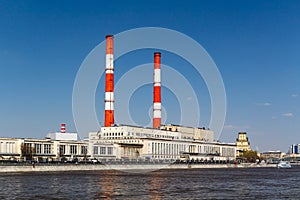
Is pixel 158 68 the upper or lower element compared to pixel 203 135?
upper

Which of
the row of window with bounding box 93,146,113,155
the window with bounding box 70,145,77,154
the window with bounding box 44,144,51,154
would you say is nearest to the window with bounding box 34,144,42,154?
the window with bounding box 44,144,51,154

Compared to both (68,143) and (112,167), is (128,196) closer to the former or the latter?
(112,167)

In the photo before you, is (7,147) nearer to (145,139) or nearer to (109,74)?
(109,74)

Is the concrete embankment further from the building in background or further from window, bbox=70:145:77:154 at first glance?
window, bbox=70:145:77:154

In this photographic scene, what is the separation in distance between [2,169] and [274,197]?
50091 millimetres

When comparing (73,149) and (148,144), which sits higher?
(148,144)

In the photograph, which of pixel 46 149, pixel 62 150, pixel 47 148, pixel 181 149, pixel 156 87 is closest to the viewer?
pixel 46 149

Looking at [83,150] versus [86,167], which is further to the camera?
[83,150]

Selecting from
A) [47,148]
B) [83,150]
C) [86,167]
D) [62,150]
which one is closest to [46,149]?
[47,148]

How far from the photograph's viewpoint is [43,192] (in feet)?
131

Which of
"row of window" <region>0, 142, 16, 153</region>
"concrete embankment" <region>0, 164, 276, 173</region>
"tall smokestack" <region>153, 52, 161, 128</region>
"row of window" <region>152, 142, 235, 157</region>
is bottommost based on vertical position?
"concrete embankment" <region>0, 164, 276, 173</region>

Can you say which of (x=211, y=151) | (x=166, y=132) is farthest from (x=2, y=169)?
(x=211, y=151)

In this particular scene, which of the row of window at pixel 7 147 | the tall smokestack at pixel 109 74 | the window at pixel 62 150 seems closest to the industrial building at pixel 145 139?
the tall smokestack at pixel 109 74

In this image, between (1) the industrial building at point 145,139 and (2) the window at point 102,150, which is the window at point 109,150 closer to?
(1) the industrial building at point 145,139
